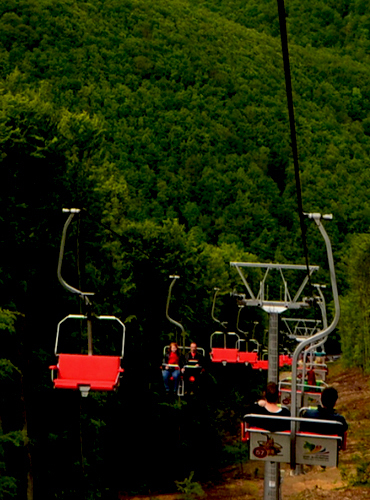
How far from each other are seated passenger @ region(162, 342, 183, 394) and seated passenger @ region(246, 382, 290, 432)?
1110 cm

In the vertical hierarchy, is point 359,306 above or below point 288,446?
above

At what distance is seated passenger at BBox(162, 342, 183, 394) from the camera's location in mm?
22703

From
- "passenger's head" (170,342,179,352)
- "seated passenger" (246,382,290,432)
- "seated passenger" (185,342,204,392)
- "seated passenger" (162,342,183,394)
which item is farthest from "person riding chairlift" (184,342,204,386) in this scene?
"seated passenger" (246,382,290,432)

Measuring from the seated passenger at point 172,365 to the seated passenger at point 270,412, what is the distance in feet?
36.4

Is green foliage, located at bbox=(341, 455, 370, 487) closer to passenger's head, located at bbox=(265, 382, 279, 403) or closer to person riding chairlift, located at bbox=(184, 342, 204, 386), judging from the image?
person riding chairlift, located at bbox=(184, 342, 204, 386)

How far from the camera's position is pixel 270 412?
441 inches

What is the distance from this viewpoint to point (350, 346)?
8519cm

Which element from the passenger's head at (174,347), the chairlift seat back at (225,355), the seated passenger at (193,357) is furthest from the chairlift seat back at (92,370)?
the chairlift seat back at (225,355)

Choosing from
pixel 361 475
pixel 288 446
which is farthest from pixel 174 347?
pixel 361 475

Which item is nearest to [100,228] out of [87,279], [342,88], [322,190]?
[87,279]

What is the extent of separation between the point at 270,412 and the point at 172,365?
11.4 meters

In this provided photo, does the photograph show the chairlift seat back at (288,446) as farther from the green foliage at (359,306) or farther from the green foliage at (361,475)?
the green foliage at (359,306)

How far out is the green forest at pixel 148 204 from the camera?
842 inches

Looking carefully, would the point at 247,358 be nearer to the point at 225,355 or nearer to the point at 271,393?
the point at 225,355
